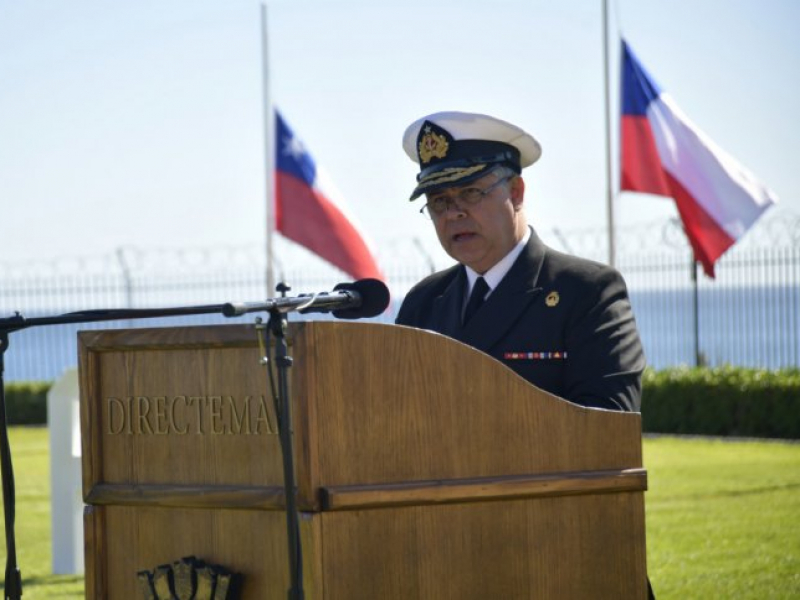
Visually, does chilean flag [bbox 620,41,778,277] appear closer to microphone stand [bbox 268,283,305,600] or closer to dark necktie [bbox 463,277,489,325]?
dark necktie [bbox 463,277,489,325]

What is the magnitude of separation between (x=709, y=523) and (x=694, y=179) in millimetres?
6072

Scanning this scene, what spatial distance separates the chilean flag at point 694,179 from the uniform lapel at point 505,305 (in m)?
11.3

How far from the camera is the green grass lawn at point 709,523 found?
7605 millimetres

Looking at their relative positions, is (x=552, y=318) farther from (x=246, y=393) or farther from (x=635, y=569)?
(x=246, y=393)

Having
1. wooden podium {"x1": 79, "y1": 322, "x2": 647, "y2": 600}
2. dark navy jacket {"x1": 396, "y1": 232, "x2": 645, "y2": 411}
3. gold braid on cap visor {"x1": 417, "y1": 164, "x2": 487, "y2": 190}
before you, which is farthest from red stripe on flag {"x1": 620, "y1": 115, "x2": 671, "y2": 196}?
wooden podium {"x1": 79, "y1": 322, "x2": 647, "y2": 600}

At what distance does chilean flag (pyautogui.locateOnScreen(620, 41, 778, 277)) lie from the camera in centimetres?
1494

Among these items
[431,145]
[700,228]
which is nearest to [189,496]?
[431,145]

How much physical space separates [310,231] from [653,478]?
5.01 meters

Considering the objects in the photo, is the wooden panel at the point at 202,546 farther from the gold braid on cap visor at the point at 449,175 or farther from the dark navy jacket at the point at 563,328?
the gold braid on cap visor at the point at 449,175

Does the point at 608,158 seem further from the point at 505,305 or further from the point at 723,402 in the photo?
the point at 505,305

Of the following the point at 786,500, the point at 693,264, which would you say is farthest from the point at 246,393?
the point at 693,264

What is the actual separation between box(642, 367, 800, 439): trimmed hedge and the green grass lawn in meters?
0.72

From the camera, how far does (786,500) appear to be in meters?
10.8

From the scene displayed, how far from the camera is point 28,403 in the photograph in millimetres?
22688
